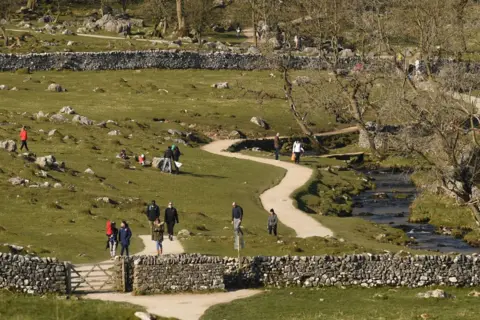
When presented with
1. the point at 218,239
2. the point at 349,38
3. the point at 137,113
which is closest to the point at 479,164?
the point at 218,239

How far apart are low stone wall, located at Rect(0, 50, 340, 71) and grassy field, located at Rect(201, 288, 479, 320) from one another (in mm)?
76244

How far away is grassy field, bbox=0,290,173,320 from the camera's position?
152ft

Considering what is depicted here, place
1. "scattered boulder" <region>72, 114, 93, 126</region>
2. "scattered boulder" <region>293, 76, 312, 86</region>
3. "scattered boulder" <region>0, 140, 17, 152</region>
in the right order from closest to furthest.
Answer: "scattered boulder" <region>0, 140, 17, 152</region> < "scattered boulder" <region>72, 114, 93, 126</region> < "scattered boulder" <region>293, 76, 312, 86</region>

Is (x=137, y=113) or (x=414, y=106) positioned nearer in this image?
(x=414, y=106)

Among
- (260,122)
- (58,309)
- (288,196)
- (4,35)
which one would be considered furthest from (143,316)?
(4,35)

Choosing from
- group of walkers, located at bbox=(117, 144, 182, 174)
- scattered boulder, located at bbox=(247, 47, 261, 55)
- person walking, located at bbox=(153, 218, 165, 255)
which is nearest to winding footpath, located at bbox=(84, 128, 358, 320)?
person walking, located at bbox=(153, 218, 165, 255)

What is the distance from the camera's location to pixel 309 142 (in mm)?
110000

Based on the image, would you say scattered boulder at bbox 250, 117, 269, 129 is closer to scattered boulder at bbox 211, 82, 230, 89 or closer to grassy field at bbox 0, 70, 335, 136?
grassy field at bbox 0, 70, 335, 136

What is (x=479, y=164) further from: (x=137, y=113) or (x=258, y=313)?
(x=137, y=113)

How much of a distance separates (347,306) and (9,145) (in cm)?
3831

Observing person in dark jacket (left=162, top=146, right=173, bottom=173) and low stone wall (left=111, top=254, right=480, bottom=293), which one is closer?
low stone wall (left=111, top=254, right=480, bottom=293)

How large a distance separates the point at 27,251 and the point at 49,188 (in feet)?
51.0

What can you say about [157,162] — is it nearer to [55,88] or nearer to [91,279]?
[91,279]

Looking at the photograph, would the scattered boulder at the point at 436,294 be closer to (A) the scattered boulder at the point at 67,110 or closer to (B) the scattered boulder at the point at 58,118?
(B) the scattered boulder at the point at 58,118
